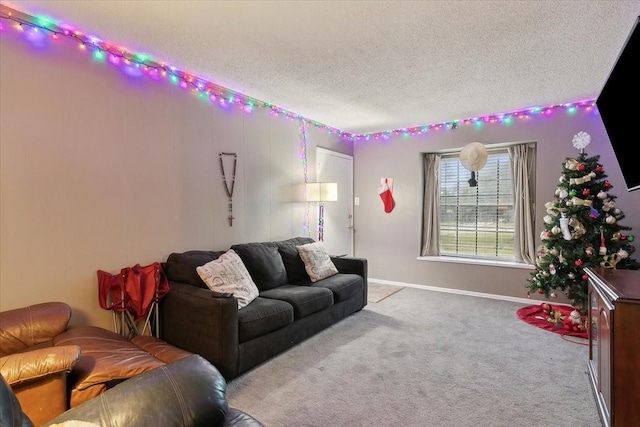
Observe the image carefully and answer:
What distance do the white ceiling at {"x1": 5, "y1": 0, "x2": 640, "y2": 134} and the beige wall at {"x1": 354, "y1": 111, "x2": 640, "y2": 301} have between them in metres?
0.57

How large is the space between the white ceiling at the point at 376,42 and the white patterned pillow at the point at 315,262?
177cm

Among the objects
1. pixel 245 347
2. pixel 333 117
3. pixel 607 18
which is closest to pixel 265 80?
pixel 333 117

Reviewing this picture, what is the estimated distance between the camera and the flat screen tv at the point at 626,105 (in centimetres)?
187

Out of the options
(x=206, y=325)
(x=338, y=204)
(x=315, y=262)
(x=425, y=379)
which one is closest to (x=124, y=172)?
(x=206, y=325)

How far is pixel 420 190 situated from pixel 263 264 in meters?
3.04

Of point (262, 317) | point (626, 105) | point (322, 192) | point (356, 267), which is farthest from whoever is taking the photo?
point (322, 192)

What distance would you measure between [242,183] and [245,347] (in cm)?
189

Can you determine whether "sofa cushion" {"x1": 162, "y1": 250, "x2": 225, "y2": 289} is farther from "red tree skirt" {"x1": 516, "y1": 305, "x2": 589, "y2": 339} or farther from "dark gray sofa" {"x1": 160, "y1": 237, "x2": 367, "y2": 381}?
"red tree skirt" {"x1": 516, "y1": 305, "x2": 589, "y2": 339}

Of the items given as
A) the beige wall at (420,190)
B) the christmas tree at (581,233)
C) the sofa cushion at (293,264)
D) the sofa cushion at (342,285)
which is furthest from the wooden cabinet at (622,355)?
the beige wall at (420,190)

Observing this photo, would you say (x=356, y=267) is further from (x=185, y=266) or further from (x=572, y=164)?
(x=572, y=164)

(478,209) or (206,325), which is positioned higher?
(478,209)

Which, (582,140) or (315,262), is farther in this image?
(315,262)

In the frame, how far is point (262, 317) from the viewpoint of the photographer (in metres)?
2.80

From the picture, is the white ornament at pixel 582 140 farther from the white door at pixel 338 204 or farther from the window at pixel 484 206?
the white door at pixel 338 204
